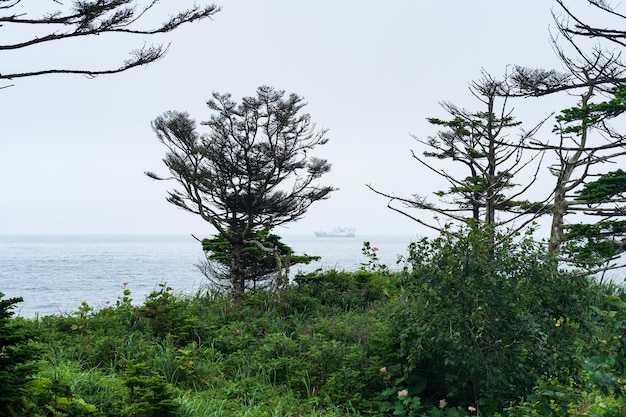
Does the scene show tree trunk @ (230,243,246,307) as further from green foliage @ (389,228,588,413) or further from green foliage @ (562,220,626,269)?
green foliage @ (562,220,626,269)

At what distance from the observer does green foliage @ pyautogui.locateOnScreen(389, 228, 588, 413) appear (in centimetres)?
451

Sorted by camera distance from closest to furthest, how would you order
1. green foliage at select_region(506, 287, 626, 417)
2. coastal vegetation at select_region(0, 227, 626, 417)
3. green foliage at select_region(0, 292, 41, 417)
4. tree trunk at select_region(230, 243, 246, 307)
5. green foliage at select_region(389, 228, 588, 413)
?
green foliage at select_region(506, 287, 626, 417)
green foliage at select_region(0, 292, 41, 417)
coastal vegetation at select_region(0, 227, 626, 417)
green foliage at select_region(389, 228, 588, 413)
tree trunk at select_region(230, 243, 246, 307)

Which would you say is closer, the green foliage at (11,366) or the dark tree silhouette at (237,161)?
the green foliage at (11,366)

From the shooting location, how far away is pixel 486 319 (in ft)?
14.9

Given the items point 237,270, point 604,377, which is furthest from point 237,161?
point 604,377

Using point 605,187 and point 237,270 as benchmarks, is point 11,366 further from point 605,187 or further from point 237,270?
point 605,187

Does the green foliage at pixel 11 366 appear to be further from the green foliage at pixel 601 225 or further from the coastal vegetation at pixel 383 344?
the green foliage at pixel 601 225

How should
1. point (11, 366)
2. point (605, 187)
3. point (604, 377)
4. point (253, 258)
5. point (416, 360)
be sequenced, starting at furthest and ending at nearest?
point (605, 187) → point (253, 258) → point (416, 360) → point (11, 366) → point (604, 377)

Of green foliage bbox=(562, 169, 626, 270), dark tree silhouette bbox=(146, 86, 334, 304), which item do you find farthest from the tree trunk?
green foliage bbox=(562, 169, 626, 270)

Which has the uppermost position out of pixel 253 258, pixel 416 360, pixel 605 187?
pixel 605 187

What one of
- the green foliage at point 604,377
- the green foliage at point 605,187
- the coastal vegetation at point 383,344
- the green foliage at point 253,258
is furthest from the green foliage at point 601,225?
the green foliage at point 604,377

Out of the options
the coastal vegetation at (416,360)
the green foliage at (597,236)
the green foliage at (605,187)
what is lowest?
the coastal vegetation at (416,360)

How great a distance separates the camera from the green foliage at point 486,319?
4508mm

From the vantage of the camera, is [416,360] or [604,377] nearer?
[604,377]
